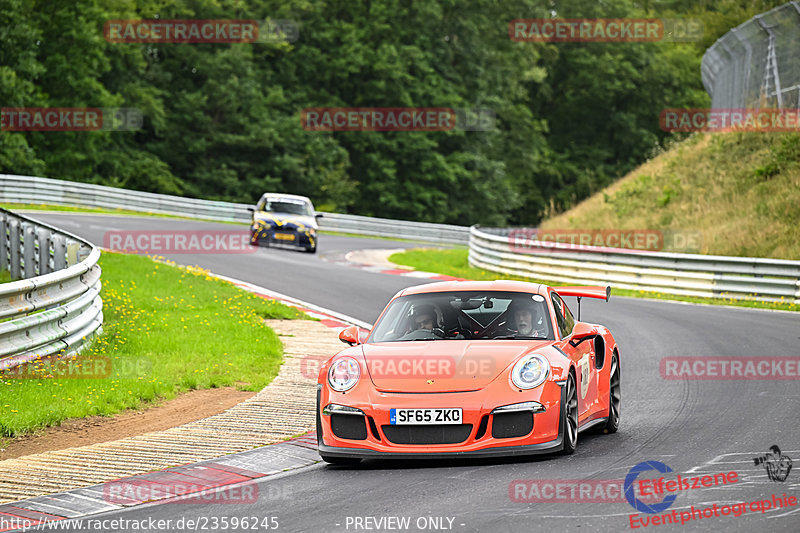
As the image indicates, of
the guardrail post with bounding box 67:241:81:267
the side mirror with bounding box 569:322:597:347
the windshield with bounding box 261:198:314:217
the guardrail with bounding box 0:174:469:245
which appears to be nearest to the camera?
the side mirror with bounding box 569:322:597:347

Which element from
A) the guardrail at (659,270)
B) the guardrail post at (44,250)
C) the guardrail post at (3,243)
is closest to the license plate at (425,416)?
the guardrail post at (44,250)

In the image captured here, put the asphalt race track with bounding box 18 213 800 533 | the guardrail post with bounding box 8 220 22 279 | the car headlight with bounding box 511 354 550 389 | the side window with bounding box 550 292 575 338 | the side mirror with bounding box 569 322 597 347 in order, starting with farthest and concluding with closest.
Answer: the guardrail post with bounding box 8 220 22 279 < the side window with bounding box 550 292 575 338 < the side mirror with bounding box 569 322 597 347 < the car headlight with bounding box 511 354 550 389 < the asphalt race track with bounding box 18 213 800 533

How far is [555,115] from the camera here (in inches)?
3152

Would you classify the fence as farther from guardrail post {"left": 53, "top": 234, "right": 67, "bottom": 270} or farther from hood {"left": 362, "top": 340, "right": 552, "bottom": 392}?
hood {"left": 362, "top": 340, "right": 552, "bottom": 392}

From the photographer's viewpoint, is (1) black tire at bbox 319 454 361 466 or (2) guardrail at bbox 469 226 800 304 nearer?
(1) black tire at bbox 319 454 361 466

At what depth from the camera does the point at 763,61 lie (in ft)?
94.5

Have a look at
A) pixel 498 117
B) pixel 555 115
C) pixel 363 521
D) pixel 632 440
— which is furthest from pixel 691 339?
pixel 555 115

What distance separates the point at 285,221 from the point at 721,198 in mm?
11685

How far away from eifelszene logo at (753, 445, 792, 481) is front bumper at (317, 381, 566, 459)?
53.3 inches

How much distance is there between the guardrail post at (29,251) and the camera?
16.6m

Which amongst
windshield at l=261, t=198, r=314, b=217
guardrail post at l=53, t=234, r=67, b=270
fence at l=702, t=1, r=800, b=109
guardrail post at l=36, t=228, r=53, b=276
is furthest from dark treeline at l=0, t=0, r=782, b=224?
guardrail post at l=53, t=234, r=67, b=270

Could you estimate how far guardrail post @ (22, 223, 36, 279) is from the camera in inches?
653

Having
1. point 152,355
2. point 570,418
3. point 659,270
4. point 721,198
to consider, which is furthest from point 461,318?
point 721,198

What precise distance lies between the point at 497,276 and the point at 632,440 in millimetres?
17925
